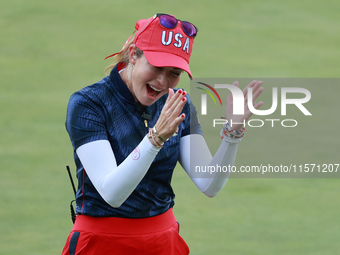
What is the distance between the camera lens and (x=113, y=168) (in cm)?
203

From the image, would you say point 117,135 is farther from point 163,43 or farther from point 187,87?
point 187,87

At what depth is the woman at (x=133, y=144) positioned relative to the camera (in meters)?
2.05

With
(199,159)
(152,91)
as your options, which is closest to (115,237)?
(199,159)

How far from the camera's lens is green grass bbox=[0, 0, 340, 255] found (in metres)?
4.31

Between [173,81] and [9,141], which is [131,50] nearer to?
[173,81]

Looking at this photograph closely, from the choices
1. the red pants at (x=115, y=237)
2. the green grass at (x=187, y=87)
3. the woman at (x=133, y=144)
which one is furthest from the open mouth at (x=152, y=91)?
the green grass at (x=187, y=87)

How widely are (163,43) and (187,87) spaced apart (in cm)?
407

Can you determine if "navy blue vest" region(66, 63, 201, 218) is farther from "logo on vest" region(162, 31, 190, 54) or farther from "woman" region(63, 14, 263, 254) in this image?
"logo on vest" region(162, 31, 190, 54)

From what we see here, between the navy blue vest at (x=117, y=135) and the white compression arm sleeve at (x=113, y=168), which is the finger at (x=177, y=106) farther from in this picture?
the navy blue vest at (x=117, y=135)

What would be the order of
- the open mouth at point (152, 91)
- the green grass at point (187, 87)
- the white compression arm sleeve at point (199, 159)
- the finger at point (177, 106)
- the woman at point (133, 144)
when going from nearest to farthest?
the finger at point (177, 106) → the woman at point (133, 144) → the open mouth at point (152, 91) → the white compression arm sleeve at point (199, 159) → the green grass at point (187, 87)

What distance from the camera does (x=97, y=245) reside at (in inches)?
87.5

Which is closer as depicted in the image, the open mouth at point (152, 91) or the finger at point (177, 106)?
the finger at point (177, 106)

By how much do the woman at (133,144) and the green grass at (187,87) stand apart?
6.25 feet

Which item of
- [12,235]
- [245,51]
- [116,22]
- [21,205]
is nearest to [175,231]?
[12,235]
